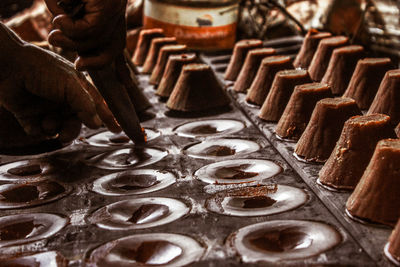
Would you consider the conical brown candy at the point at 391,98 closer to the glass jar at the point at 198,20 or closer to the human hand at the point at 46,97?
the human hand at the point at 46,97

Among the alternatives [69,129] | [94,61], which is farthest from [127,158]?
[94,61]

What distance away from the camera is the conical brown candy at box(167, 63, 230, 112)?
9.45 ft

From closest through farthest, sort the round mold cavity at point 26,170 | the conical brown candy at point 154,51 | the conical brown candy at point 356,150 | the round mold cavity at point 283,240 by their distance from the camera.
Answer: the round mold cavity at point 283,240
the conical brown candy at point 356,150
the round mold cavity at point 26,170
the conical brown candy at point 154,51

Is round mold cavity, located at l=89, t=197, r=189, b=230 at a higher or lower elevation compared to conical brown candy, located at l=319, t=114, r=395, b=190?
lower

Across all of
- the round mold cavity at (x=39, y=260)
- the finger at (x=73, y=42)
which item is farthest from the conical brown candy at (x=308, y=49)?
the round mold cavity at (x=39, y=260)

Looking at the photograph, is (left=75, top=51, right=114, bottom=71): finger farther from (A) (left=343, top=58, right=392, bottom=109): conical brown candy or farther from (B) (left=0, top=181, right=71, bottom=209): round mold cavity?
(A) (left=343, top=58, right=392, bottom=109): conical brown candy

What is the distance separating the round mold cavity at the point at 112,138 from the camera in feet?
8.25

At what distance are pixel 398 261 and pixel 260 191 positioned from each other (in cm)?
63

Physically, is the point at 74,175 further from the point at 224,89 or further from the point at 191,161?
the point at 224,89

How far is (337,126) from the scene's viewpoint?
2068 millimetres

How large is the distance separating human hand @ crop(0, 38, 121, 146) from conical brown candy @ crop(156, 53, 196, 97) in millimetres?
728

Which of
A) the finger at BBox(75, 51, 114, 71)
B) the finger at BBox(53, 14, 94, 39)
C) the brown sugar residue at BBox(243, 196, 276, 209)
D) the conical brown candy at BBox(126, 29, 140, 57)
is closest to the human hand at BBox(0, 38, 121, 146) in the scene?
the finger at BBox(75, 51, 114, 71)

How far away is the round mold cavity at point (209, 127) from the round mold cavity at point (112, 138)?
124 millimetres

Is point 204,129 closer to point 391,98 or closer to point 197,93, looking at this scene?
point 197,93
